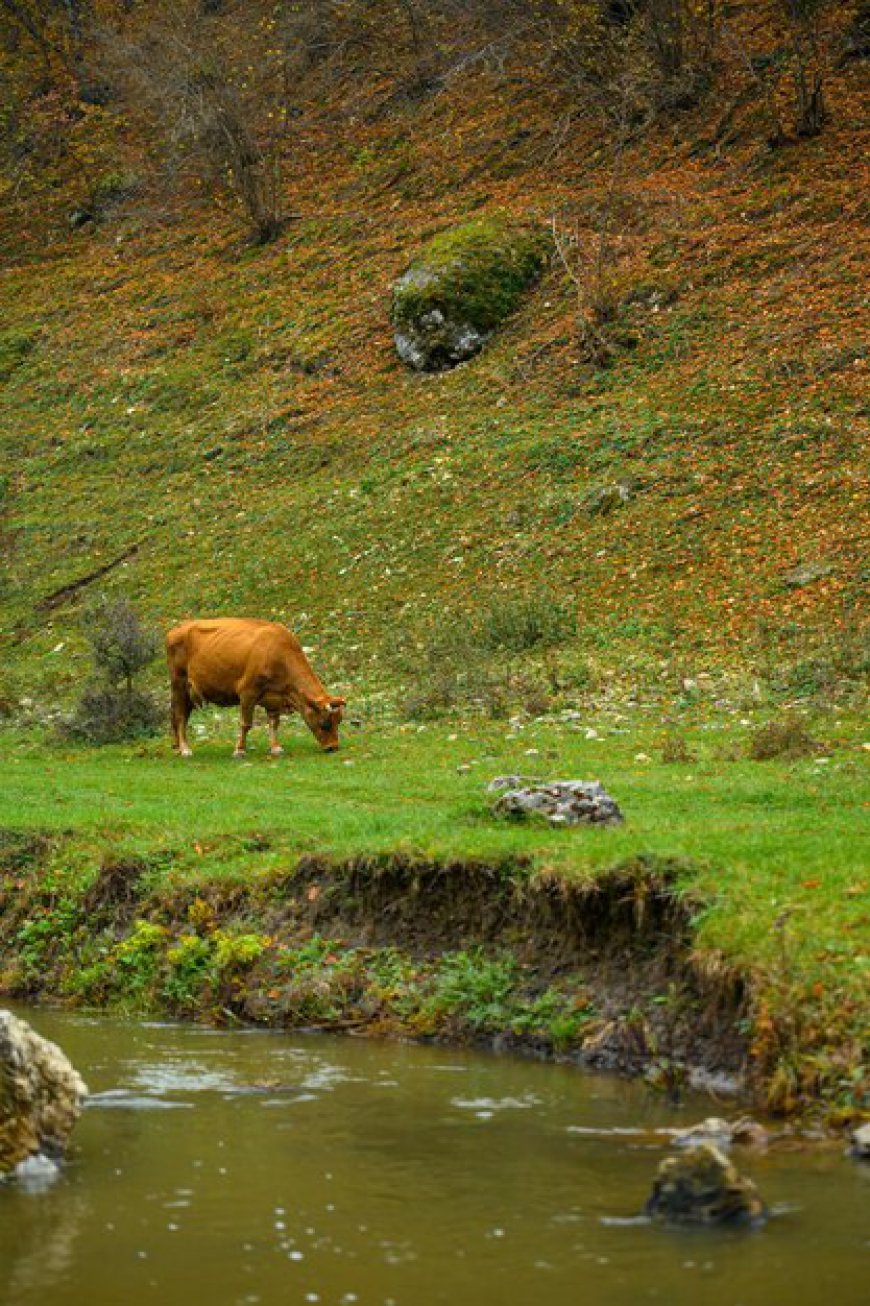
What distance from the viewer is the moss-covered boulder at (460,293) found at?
137 feet

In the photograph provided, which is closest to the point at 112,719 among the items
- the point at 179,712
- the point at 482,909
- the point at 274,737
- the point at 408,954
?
the point at 179,712

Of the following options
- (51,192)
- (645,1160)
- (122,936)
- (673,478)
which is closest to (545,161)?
(673,478)

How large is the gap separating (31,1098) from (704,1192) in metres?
3.92

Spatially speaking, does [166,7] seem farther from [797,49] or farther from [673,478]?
[673,478]

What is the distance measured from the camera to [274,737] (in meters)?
25.0

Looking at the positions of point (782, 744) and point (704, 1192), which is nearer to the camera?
point (704, 1192)

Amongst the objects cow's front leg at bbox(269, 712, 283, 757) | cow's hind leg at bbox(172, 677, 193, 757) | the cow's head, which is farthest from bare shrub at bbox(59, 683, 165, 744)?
the cow's head

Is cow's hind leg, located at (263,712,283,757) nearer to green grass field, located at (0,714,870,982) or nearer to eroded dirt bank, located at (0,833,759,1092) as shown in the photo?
green grass field, located at (0,714,870,982)

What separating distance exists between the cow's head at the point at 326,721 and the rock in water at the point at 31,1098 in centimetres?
1434

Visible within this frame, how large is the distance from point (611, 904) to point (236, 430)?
32857mm

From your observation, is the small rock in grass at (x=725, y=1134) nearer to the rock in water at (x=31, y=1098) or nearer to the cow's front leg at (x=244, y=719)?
the rock in water at (x=31, y=1098)

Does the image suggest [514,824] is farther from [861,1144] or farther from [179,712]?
[179,712]

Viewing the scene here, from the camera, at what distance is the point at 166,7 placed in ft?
223

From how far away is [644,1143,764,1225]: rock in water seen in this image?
8164 millimetres
